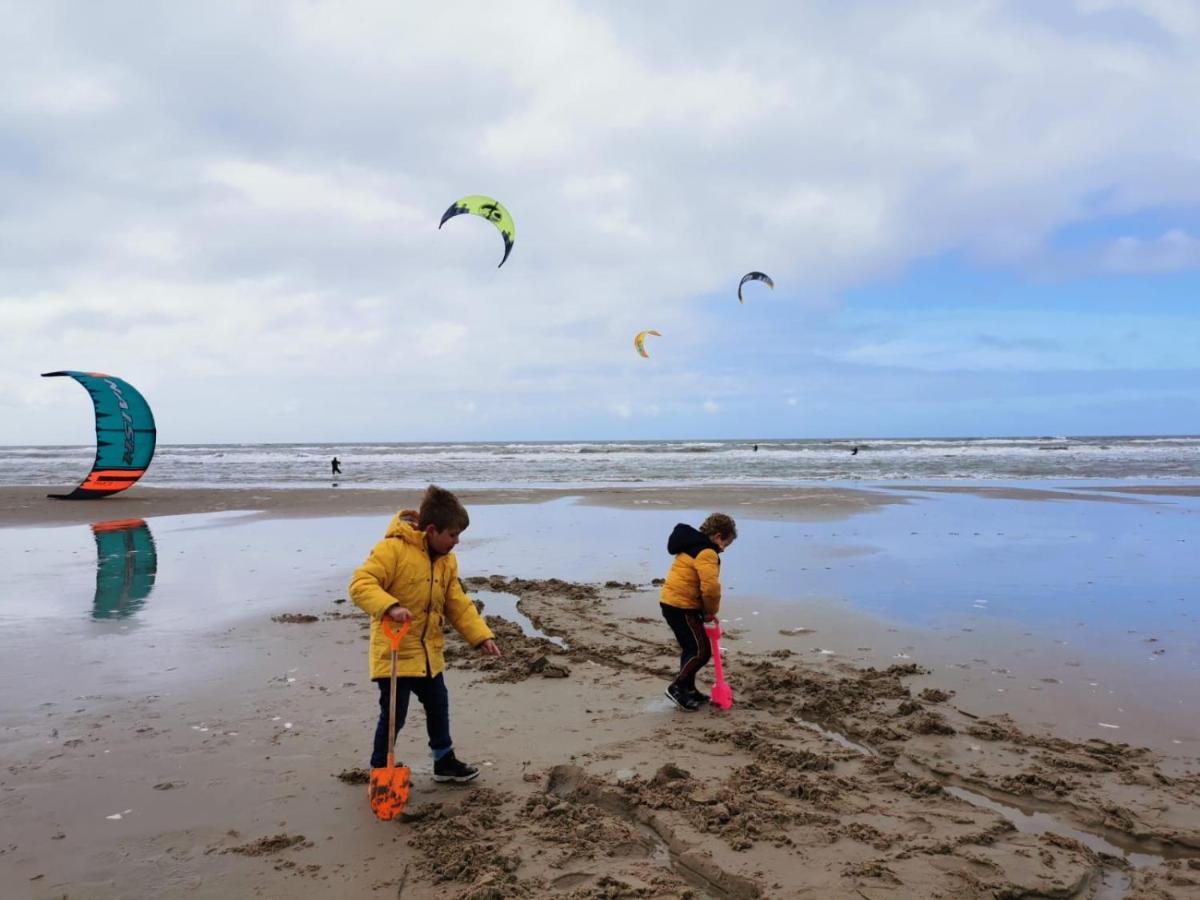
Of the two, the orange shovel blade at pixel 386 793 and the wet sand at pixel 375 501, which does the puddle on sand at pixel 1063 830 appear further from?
the wet sand at pixel 375 501

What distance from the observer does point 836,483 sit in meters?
26.1

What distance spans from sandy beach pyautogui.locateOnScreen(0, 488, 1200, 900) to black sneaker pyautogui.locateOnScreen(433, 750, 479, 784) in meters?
0.09

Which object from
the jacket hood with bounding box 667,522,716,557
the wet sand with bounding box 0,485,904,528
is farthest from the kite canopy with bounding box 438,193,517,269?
the jacket hood with bounding box 667,522,716,557

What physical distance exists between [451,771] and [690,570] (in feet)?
6.97

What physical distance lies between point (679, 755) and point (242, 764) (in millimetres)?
2379

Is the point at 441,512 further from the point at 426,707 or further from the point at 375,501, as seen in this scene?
the point at 375,501

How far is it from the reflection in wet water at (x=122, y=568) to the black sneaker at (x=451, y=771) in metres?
5.23

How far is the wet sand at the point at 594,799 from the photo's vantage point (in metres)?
3.16

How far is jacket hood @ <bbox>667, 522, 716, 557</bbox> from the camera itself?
212 inches

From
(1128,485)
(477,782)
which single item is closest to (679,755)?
(477,782)

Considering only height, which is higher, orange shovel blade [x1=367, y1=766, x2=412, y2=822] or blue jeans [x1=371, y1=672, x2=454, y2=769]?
blue jeans [x1=371, y1=672, x2=454, y2=769]

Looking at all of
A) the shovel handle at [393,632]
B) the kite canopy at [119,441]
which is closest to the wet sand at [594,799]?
the shovel handle at [393,632]

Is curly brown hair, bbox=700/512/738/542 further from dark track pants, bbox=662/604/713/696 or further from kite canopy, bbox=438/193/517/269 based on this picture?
kite canopy, bbox=438/193/517/269

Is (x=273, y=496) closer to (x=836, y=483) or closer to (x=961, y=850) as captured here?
(x=836, y=483)
